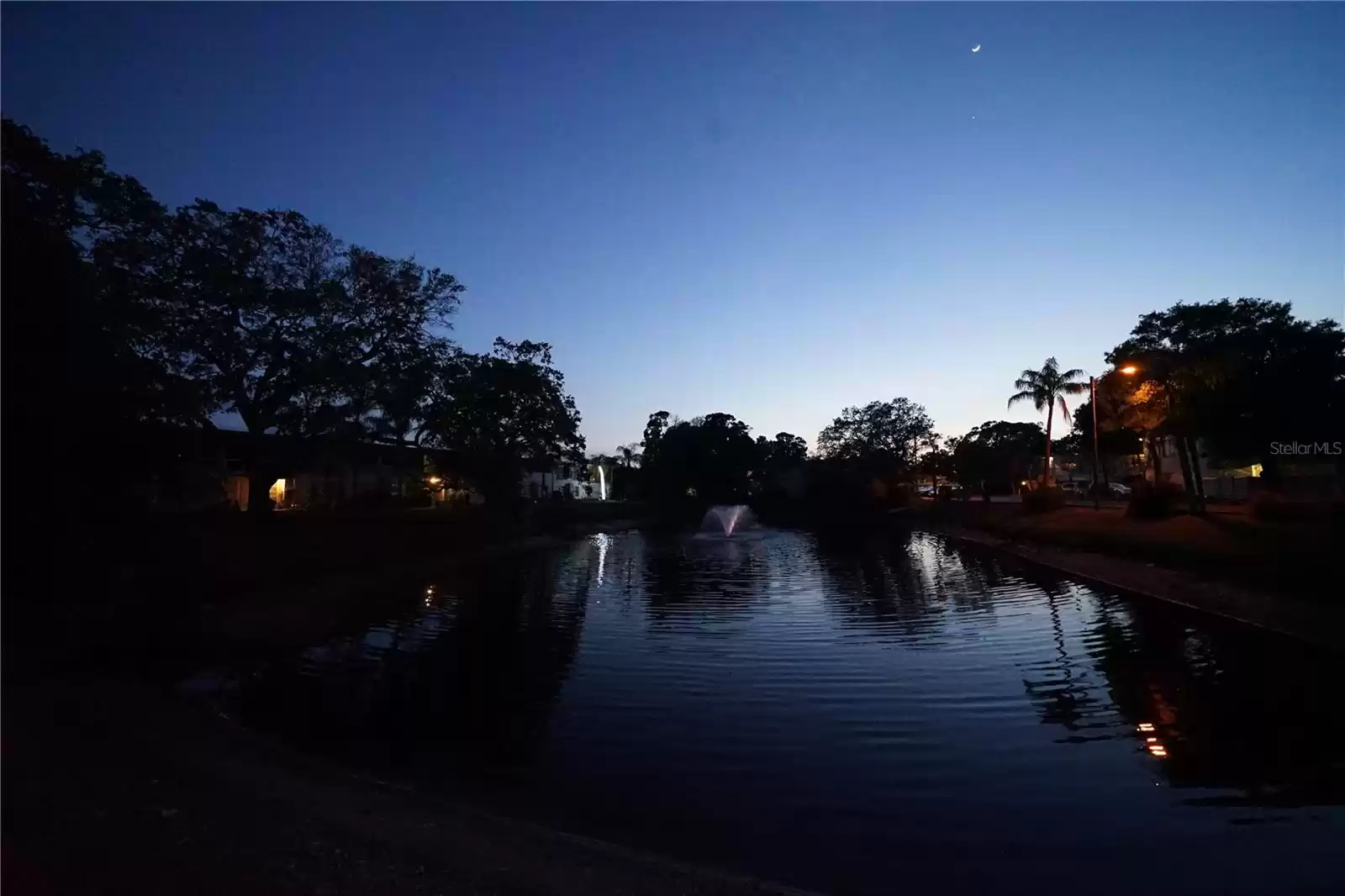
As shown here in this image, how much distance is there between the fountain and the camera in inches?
2620

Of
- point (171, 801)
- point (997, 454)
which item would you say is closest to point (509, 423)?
point (171, 801)

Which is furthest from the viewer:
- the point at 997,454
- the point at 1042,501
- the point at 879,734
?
the point at 997,454

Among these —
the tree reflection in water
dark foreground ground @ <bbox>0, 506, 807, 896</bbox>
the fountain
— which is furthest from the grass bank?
the fountain

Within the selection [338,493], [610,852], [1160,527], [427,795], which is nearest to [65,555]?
[427,795]

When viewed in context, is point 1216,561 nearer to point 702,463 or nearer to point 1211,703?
point 1211,703

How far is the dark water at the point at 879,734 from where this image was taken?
7414 mm

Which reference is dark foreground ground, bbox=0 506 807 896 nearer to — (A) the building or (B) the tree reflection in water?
(B) the tree reflection in water

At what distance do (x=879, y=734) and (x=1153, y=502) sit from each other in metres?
33.2

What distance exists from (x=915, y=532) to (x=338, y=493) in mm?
34919

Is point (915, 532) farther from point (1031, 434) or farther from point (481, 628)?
point (1031, 434)

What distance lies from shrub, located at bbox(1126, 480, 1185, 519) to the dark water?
2013 centimetres

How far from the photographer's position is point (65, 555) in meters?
15.3

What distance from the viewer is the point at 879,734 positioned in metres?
10.8

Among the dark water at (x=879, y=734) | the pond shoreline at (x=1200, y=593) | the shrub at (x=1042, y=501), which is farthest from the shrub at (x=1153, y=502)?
the dark water at (x=879, y=734)
